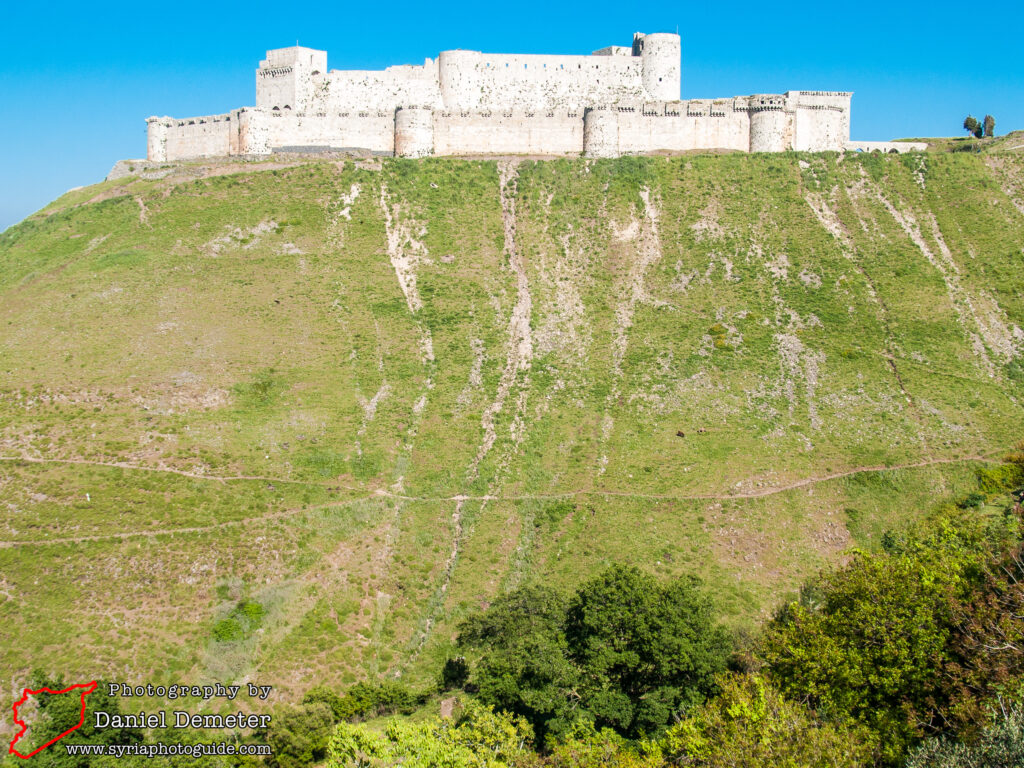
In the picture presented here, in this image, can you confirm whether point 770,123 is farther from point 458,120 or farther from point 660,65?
point 458,120

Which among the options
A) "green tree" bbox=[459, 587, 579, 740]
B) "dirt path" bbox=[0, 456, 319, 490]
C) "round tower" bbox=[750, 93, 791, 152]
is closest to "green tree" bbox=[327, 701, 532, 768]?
"green tree" bbox=[459, 587, 579, 740]

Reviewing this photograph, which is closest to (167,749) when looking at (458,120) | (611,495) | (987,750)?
(611,495)

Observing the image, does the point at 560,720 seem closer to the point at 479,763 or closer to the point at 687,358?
the point at 479,763

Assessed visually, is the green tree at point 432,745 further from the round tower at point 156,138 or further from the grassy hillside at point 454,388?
the round tower at point 156,138

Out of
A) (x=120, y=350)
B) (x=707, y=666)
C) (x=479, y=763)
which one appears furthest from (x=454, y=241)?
(x=479, y=763)

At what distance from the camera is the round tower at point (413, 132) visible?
72.3 m

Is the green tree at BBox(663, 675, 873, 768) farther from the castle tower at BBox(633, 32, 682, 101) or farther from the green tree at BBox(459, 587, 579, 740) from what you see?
the castle tower at BBox(633, 32, 682, 101)

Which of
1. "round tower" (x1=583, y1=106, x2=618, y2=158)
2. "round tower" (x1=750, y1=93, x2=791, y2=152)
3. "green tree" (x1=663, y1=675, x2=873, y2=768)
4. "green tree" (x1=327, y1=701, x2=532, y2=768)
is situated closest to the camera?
"green tree" (x1=663, y1=675, x2=873, y2=768)

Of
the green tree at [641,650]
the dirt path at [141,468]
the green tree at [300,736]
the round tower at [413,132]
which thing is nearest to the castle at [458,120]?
the round tower at [413,132]

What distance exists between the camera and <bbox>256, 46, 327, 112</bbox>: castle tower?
75125 mm

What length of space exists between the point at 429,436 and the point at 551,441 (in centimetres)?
680

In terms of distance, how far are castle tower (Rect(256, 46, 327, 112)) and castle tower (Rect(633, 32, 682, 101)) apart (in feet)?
90.8

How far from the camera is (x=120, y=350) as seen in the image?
52.6 meters

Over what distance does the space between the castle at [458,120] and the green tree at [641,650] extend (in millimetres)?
46543
